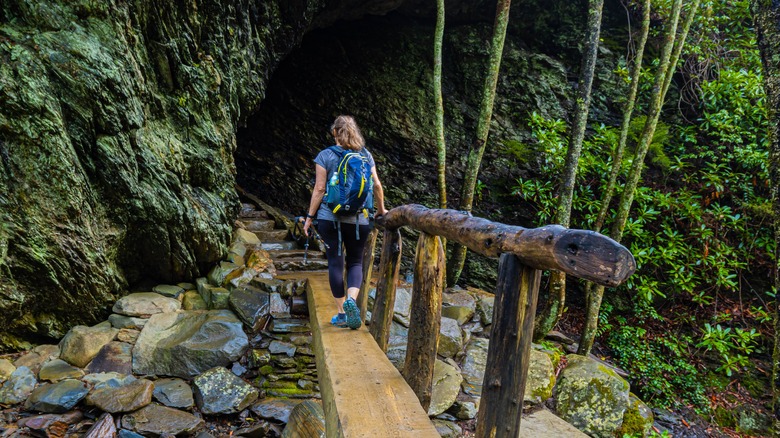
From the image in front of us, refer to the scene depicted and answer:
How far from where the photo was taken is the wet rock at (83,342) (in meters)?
3.84

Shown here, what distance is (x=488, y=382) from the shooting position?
1764 mm

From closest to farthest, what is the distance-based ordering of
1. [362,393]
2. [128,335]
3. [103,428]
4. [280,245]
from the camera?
[362,393] → [103,428] → [128,335] → [280,245]

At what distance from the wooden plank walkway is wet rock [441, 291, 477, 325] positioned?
97.9 inches

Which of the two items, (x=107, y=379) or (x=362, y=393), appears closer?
(x=362, y=393)

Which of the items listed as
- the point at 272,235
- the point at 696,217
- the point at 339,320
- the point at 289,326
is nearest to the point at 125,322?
the point at 289,326

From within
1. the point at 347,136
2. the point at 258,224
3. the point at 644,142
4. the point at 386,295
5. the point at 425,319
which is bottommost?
the point at 258,224

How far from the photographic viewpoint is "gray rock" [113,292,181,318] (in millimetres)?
4441

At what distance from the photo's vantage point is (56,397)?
3.32 meters

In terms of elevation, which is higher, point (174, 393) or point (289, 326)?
point (289, 326)

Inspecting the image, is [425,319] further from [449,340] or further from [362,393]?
[449,340]

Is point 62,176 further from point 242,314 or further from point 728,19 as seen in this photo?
point 728,19

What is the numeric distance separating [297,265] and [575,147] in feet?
15.3

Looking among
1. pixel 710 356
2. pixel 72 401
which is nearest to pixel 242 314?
pixel 72 401

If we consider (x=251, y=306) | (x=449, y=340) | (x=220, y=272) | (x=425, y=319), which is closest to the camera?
(x=425, y=319)
